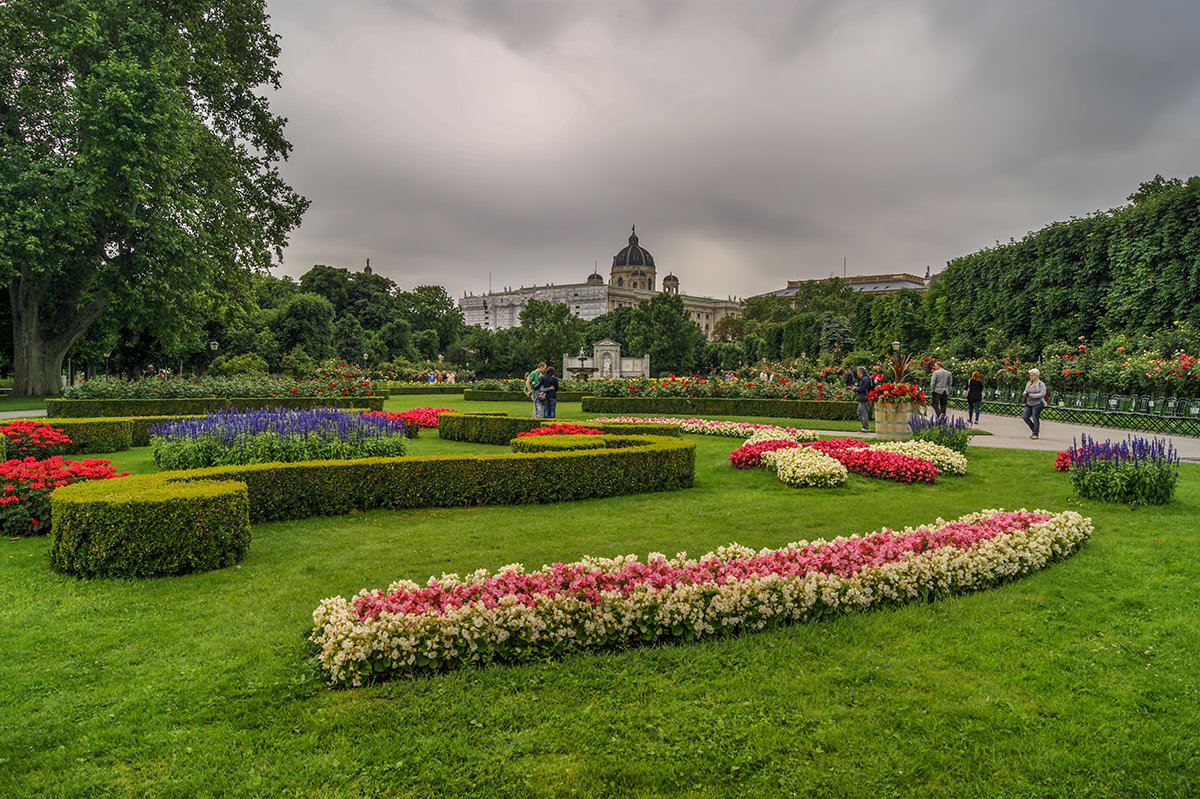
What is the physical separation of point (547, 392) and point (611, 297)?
104634 millimetres

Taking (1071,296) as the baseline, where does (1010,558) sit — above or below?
below

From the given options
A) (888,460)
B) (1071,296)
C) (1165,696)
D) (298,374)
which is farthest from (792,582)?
(298,374)

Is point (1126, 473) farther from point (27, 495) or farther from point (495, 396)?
point (495, 396)

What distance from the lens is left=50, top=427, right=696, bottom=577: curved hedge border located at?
4.55 meters

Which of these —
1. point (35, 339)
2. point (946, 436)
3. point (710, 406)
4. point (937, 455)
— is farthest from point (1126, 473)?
point (35, 339)

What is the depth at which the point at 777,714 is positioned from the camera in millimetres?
2799

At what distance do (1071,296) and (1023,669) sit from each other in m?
26.8

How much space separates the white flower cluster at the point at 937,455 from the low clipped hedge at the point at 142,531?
7.70 metres

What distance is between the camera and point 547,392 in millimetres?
13883

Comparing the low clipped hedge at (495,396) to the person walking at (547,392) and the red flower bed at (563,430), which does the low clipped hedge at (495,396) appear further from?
the red flower bed at (563,430)

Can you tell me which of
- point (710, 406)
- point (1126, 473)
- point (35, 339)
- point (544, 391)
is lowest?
point (710, 406)

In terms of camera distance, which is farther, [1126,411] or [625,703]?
[1126,411]

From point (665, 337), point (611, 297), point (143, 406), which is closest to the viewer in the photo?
point (143, 406)

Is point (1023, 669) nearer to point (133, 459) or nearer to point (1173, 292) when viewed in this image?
point (133, 459)
